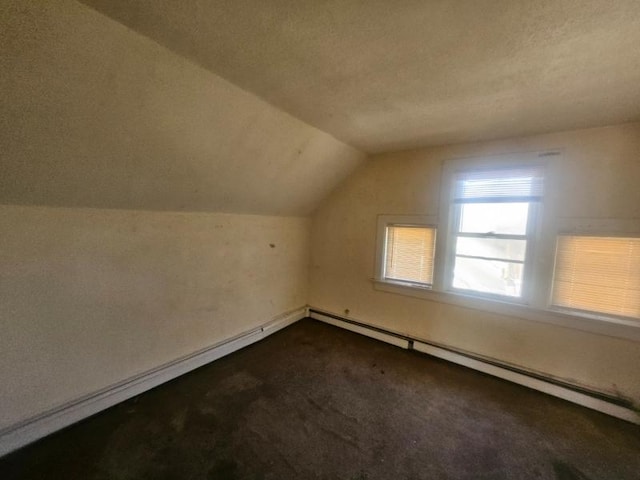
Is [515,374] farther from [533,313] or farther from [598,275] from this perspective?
[598,275]

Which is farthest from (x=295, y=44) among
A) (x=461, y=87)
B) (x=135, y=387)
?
(x=135, y=387)

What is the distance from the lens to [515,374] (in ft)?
7.56

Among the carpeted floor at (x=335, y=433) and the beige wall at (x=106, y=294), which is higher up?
the beige wall at (x=106, y=294)

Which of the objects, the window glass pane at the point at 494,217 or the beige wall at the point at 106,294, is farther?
the window glass pane at the point at 494,217

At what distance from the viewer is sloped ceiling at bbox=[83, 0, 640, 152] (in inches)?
38.9

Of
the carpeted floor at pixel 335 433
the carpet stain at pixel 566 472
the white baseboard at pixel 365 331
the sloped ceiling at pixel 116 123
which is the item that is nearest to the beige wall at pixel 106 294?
the sloped ceiling at pixel 116 123

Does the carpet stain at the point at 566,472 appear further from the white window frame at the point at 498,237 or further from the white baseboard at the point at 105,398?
the white baseboard at the point at 105,398

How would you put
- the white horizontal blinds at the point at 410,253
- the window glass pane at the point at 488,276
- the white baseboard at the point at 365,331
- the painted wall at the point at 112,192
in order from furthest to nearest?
the white baseboard at the point at 365,331 < the white horizontal blinds at the point at 410,253 < the window glass pane at the point at 488,276 < the painted wall at the point at 112,192

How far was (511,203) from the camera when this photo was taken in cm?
232

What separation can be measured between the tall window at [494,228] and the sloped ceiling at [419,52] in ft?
1.85

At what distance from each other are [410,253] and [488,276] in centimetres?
78

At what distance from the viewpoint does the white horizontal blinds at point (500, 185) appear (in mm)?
2209

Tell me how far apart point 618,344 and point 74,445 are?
3.87m

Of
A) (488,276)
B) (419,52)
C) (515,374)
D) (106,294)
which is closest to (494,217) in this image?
(488,276)
